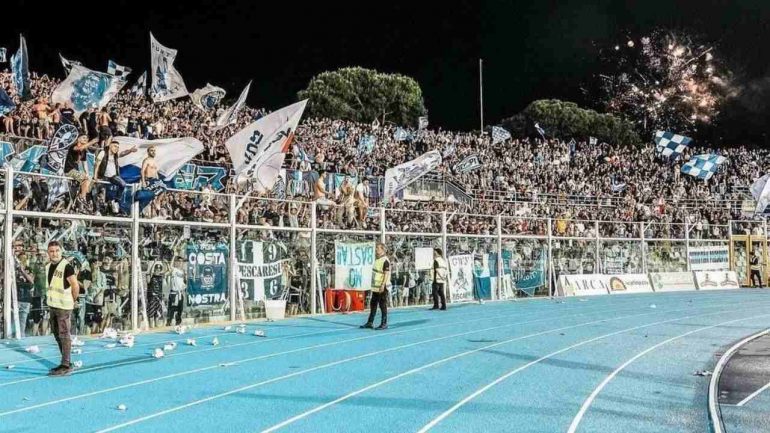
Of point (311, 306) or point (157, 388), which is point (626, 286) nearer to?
point (311, 306)

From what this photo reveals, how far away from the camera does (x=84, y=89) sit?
19.3m

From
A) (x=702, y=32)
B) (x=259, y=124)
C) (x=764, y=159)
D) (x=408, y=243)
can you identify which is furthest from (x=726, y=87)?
(x=259, y=124)

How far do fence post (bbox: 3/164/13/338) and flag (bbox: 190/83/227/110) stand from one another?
17.6 meters

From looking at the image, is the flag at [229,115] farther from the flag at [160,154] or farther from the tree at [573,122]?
the tree at [573,122]

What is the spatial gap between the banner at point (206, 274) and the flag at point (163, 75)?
10.0 m

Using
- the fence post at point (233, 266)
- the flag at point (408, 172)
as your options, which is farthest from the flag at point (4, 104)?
the flag at point (408, 172)

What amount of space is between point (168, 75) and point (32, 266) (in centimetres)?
1325

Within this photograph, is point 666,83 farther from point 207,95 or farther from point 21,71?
point 21,71

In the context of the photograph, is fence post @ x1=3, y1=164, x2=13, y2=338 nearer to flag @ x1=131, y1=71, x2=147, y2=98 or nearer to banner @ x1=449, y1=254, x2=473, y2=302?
banner @ x1=449, y1=254, x2=473, y2=302

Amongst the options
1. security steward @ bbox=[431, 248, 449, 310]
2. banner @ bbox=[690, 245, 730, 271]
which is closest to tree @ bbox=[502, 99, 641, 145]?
banner @ bbox=[690, 245, 730, 271]

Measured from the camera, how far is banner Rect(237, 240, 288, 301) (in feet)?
59.6

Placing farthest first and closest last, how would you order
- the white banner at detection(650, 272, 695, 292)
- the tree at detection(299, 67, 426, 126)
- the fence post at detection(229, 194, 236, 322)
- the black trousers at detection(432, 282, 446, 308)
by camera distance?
the tree at detection(299, 67, 426, 126), the white banner at detection(650, 272, 695, 292), the black trousers at detection(432, 282, 446, 308), the fence post at detection(229, 194, 236, 322)

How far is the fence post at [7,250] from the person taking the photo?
13.7 meters

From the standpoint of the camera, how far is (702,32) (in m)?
85.1
